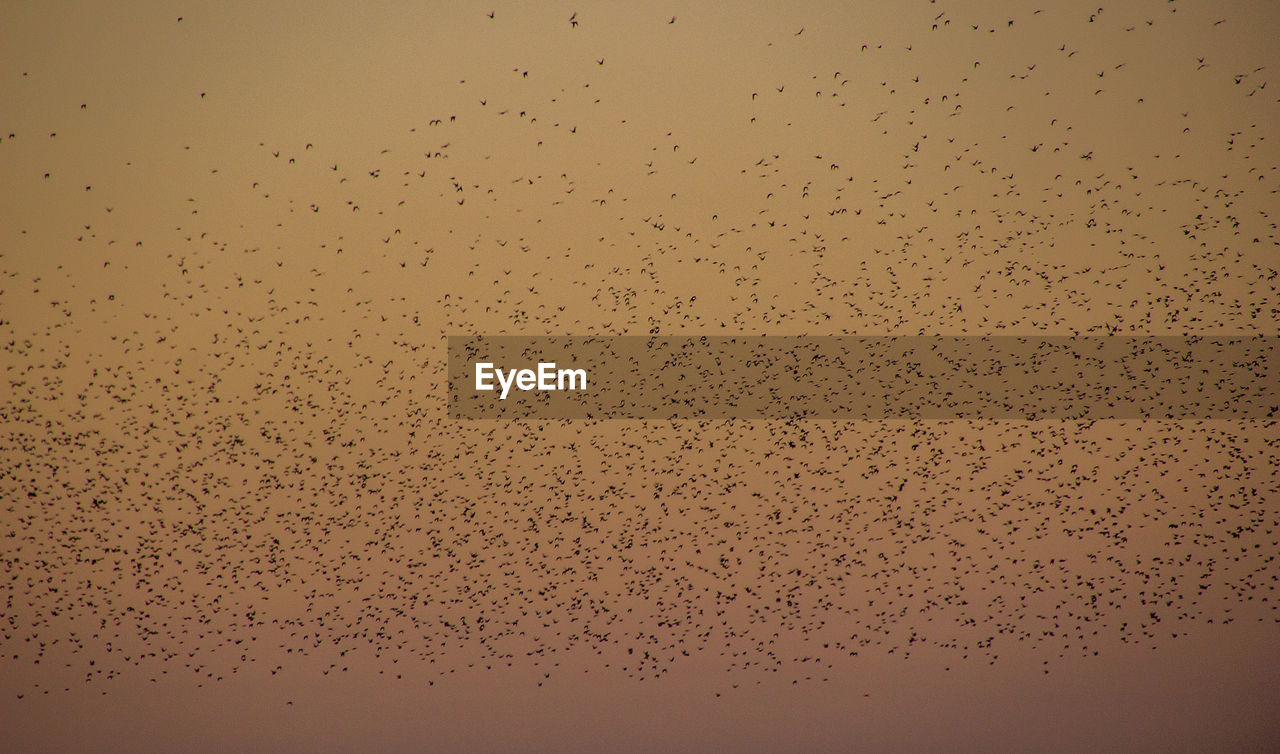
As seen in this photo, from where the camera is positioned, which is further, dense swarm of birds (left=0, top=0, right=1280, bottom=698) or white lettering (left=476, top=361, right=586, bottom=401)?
white lettering (left=476, top=361, right=586, bottom=401)

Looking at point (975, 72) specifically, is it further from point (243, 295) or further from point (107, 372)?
point (107, 372)

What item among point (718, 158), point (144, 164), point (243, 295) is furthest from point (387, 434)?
point (718, 158)

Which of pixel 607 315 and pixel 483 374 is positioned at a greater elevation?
pixel 607 315

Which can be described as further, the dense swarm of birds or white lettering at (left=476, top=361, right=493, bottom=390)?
white lettering at (left=476, top=361, right=493, bottom=390)

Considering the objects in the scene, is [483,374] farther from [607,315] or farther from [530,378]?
[607,315]

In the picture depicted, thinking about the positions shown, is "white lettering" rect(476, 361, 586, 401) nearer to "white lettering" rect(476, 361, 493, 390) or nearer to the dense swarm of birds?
"white lettering" rect(476, 361, 493, 390)

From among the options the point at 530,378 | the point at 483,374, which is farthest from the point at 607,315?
the point at 483,374

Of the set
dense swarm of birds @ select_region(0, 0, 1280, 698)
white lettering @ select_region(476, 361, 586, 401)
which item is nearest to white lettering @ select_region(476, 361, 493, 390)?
white lettering @ select_region(476, 361, 586, 401)

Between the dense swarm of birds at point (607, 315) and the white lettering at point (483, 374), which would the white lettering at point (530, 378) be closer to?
the white lettering at point (483, 374)
